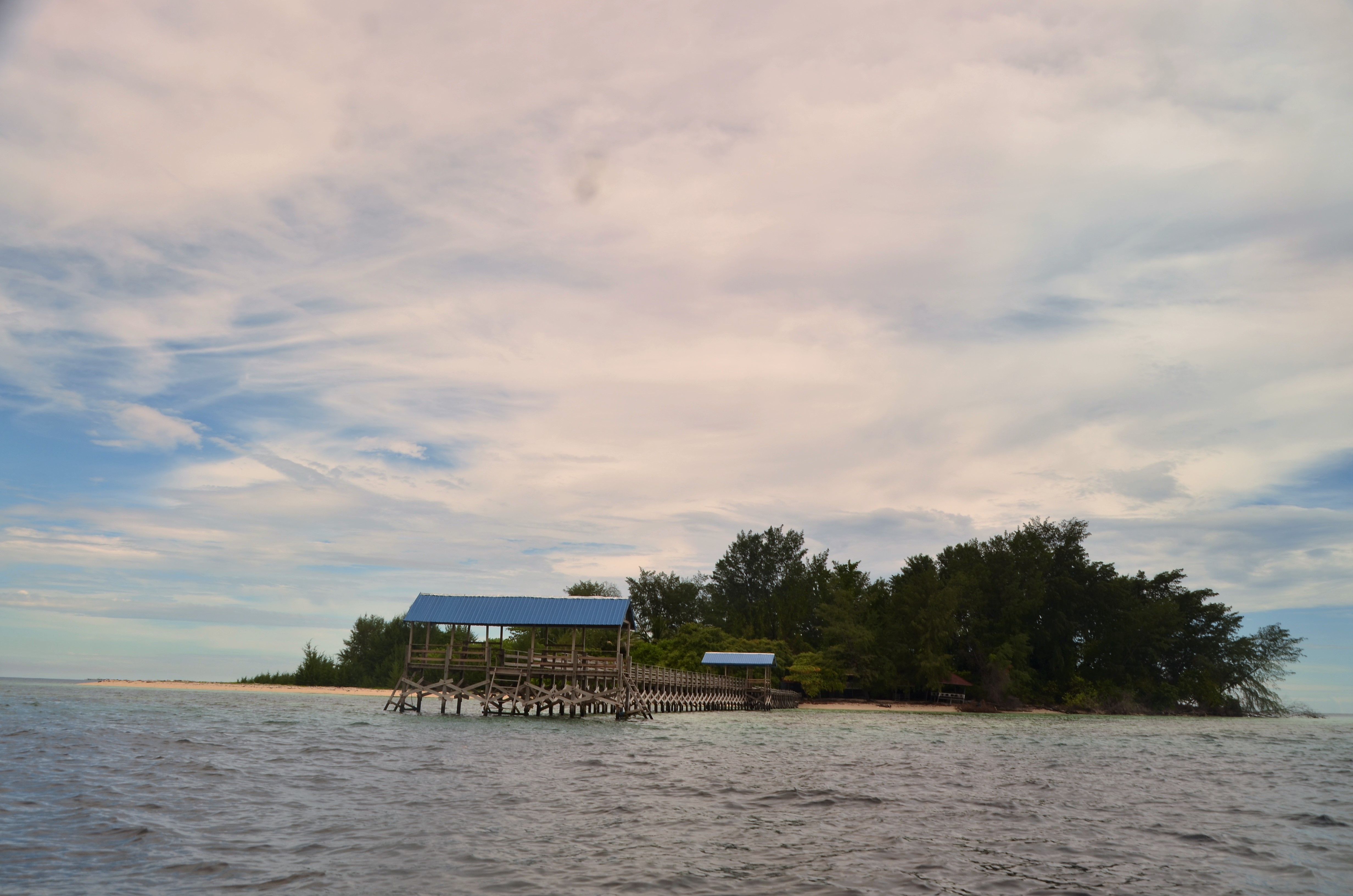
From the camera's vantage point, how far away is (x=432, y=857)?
1001 centimetres

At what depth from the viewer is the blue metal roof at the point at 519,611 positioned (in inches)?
1486

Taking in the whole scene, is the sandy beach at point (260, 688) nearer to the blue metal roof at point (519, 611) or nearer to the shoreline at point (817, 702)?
the shoreline at point (817, 702)

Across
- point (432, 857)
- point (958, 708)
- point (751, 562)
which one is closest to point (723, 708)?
point (958, 708)

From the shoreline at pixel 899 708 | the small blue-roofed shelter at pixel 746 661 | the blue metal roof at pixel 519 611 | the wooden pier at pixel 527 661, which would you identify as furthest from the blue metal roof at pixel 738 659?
the blue metal roof at pixel 519 611

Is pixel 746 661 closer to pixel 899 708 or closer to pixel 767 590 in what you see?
pixel 899 708

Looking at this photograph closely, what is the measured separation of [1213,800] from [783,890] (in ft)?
43.2

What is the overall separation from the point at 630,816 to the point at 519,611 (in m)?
26.5

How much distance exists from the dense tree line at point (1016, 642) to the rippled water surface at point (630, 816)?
1641 inches

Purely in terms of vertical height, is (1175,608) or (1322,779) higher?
(1175,608)

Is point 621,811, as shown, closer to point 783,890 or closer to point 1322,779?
point 783,890

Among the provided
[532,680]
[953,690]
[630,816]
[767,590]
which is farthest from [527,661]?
[767,590]

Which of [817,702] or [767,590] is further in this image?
[767,590]

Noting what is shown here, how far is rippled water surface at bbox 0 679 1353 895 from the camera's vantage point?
9391 millimetres

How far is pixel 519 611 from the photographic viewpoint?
38.9 meters
